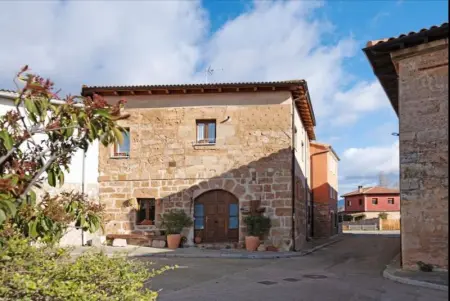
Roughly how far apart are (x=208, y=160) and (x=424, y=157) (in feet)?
29.2

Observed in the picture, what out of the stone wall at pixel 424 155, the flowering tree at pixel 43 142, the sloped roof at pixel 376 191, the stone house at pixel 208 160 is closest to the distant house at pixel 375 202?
the sloped roof at pixel 376 191

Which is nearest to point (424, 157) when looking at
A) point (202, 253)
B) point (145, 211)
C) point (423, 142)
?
point (423, 142)

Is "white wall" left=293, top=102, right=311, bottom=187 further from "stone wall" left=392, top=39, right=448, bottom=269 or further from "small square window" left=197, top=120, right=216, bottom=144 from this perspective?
"stone wall" left=392, top=39, right=448, bottom=269

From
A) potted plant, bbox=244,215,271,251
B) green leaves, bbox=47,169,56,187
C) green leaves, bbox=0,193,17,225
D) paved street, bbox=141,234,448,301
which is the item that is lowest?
paved street, bbox=141,234,448,301

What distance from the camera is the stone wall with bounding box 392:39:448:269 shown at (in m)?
10.8

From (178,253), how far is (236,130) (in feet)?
17.2

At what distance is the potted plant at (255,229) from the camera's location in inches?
672

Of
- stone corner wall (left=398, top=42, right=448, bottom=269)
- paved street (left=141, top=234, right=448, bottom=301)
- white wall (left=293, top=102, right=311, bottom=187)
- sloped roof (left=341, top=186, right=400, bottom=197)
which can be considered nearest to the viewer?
paved street (left=141, top=234, right=448, bottom=301)

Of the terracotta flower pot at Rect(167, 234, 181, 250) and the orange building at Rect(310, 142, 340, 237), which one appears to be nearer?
the terracotta flower pot at Rect(167, 234, 181, 250)

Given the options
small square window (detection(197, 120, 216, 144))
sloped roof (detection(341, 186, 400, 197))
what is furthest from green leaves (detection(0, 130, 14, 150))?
sloped roof (detection(341, 186, 400, 197))

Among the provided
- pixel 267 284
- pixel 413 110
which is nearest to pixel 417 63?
pixel 413 110

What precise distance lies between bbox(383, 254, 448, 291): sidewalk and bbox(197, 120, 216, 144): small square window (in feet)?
29.8

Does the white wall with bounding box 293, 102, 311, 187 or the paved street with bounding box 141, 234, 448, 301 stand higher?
the white wall with bounding box 293, 102, 311, 187

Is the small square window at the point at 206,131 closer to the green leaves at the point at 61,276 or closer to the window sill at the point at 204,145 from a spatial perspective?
the window sill at the point at 204,145
